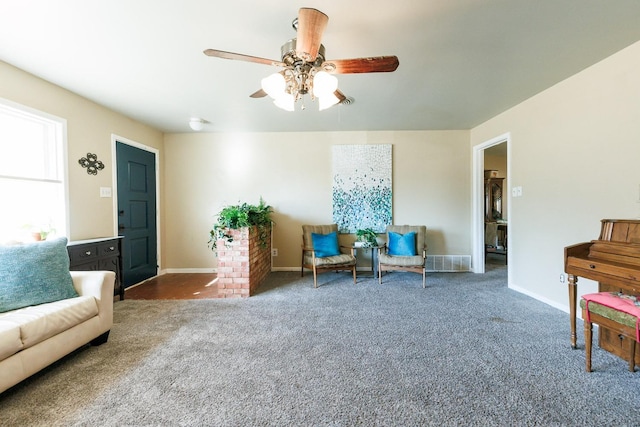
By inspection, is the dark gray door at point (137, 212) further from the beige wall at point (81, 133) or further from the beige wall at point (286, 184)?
the beige wall at point (286, 184)

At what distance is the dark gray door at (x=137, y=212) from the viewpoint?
348 centimetres

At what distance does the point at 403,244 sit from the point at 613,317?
2.34 m

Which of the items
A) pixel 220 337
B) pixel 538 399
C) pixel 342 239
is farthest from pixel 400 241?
pixel 220 337

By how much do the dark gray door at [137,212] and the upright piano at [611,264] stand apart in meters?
4.69

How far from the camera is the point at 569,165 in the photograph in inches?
101

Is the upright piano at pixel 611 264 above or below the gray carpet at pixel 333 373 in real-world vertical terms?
above

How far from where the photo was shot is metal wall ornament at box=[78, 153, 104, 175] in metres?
2.95

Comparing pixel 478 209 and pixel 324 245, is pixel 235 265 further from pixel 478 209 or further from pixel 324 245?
pixel 478 209

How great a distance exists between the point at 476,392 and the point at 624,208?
2.06 metres

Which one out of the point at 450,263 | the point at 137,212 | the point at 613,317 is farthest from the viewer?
the point at 450,263

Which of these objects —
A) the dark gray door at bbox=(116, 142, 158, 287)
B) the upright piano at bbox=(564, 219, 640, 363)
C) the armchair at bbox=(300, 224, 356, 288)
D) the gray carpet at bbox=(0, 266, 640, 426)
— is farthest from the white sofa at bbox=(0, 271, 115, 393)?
the upright piano at bbox=(564, 219, 640, 363)

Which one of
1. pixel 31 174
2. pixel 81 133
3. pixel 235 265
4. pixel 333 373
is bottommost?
pixel 333 373

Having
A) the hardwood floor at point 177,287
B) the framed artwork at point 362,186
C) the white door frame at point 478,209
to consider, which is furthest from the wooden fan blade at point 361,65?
the white door frame at point 478,209

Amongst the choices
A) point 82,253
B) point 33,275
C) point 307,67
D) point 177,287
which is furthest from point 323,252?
point 33,275
